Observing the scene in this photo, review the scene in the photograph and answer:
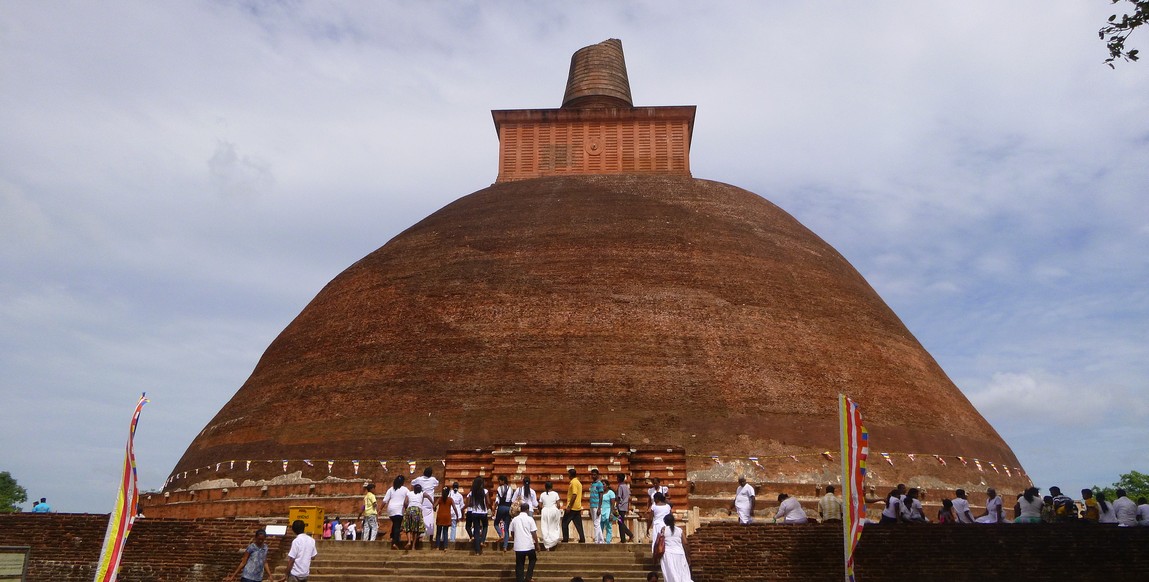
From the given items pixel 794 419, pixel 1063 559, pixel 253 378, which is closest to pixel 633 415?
pixel 794 419

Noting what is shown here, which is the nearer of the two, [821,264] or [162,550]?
[162,550]

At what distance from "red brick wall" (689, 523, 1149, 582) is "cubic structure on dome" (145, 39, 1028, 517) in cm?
451

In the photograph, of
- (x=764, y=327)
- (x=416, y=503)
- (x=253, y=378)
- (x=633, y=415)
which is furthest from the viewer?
(x=253, y=378)

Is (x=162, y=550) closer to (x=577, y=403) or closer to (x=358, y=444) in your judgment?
(x=358, y=444)

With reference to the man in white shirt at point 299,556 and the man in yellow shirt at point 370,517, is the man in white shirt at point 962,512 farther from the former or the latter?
the man in white shirt at point 299,556

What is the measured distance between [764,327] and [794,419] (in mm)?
2312

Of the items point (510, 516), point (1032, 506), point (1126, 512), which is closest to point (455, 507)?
point (510, 516)

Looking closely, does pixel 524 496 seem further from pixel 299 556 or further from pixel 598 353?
pixel 598 353

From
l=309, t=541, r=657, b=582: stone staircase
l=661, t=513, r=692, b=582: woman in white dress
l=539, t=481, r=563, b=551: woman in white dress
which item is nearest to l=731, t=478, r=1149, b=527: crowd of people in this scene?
l=309, t=541, r=657, b=582: stone staircase

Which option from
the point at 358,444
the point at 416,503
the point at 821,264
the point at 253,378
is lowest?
the point at 416,503

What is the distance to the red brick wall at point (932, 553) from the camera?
444 inches

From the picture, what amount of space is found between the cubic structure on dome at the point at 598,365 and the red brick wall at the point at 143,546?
4.66 metres

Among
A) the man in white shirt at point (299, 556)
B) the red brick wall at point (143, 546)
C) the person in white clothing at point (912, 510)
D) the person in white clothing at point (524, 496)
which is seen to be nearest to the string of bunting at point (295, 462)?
the person in white clothing at point (524, 496)

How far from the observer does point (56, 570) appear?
13344mm
